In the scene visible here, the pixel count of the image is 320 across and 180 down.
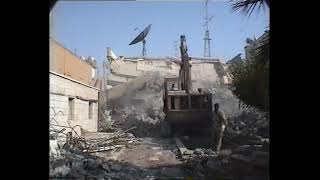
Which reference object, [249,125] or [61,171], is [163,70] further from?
[61,171]

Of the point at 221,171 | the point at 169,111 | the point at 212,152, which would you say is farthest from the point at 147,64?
the point at 221,171

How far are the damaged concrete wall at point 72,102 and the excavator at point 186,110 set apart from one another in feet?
13.3

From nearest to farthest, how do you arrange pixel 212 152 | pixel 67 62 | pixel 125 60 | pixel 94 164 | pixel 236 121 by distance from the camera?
pixel 94 164
pixel 212 152
pixel 67 62
pixel 236 121
pixel 125 60

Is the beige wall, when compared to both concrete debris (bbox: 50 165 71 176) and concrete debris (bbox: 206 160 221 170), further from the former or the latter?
concrete debris (bbox: 206 160 221 170)

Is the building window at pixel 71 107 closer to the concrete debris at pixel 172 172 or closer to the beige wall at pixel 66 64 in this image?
the beige wall at pixel 66 64

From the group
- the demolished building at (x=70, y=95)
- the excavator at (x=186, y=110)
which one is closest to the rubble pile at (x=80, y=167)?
the demolished building at (x=70, y=95)

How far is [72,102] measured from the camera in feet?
55.7

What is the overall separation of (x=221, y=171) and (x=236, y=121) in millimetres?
12806

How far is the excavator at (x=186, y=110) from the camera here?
18.0 metres
